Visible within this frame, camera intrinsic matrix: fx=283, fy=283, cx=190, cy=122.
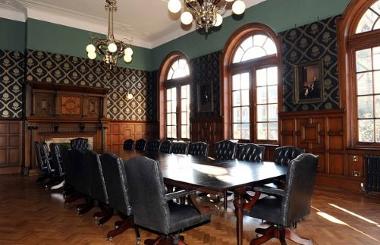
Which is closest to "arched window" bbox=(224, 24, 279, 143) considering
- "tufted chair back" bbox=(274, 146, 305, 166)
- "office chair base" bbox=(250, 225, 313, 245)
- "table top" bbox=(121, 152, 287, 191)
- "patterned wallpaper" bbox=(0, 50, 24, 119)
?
"tufted chair back" bbox=(274, 146, 305, 166)

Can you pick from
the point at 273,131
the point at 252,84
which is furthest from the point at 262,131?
the point at 252,84

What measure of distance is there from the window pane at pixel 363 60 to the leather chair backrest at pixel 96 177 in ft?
14.8

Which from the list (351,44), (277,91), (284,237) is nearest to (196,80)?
(277,91)

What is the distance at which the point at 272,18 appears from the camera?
19.9ft

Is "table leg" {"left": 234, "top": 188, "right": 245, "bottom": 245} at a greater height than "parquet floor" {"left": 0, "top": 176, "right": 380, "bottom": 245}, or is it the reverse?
"table leg" {"left": 234, "top": 188, "right": 245, "bottom": 245}

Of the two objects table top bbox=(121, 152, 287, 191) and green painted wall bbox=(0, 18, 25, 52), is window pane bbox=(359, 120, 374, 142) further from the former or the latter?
green painted wall bbox=(0, 18, 25, 52)

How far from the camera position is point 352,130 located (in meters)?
4.90

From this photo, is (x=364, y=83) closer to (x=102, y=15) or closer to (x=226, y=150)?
(x=226, y=150)

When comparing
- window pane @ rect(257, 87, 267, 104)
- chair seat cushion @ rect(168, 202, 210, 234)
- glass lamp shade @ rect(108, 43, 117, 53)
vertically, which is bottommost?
chair seat cushion @ rect(168, 202, 210, 234)

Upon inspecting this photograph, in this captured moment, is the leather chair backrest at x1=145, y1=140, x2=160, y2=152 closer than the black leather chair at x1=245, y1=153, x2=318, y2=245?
No

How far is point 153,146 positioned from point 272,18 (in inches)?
147

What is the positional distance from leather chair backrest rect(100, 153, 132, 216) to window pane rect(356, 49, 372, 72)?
4373 millimetres

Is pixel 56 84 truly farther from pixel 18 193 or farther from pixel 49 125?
pixel 18 193

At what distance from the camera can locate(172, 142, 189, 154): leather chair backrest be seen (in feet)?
17.4
